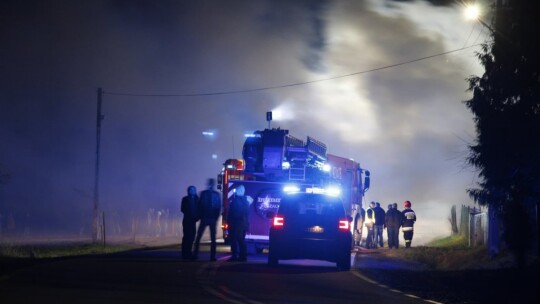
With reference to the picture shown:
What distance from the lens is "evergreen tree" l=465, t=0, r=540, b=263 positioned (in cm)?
2472

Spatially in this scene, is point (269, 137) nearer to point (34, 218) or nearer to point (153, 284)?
point (153, 284)

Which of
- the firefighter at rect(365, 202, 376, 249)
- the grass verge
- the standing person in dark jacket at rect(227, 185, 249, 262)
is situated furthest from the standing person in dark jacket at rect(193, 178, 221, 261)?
the firefighter at rect(365, 202, 376, 249)

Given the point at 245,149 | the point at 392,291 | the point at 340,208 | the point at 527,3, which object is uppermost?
the point at 527,3

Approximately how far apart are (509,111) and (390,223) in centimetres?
849

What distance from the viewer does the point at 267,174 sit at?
26.6 meters

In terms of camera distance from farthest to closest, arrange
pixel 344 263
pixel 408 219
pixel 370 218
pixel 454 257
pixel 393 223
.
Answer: pixel 370 218
pixel 393 223
pixel 408 219
pixel 454 257
pixel 344 263

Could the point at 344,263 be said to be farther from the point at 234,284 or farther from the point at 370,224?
the point at 370,224

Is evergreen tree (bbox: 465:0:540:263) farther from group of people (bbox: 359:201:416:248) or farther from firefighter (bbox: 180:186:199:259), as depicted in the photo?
firefighter (bbox: 180:186:199:259)

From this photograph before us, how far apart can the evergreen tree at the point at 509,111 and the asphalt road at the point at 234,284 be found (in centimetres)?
708

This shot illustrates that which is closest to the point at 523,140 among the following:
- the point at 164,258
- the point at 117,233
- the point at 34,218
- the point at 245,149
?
the point at 245,149

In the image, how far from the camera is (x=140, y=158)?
6931cm

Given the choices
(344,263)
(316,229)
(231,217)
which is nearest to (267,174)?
(231,217)

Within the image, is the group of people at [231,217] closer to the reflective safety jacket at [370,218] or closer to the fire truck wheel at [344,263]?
the fire truck wheel at [344,263]

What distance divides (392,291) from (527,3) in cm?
1267
